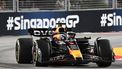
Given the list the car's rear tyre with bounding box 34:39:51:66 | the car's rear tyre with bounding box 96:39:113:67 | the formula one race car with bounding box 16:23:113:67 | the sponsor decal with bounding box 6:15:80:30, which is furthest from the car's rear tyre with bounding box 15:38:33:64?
the sponsor decal with bounding box 6:15:80:30

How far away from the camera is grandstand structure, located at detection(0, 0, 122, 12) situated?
24391 millimetres

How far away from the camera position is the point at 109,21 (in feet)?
82.8

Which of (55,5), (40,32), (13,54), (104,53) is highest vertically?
(55,5)

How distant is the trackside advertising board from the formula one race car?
1007 cm

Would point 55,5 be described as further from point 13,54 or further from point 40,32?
point 40,32

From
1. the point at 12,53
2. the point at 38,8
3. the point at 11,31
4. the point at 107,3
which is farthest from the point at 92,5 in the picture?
the point at 12,53

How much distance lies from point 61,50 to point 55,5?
42.7 feet

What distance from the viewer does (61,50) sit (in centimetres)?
1253

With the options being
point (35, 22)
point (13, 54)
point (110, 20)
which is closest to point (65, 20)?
point (35, 22)

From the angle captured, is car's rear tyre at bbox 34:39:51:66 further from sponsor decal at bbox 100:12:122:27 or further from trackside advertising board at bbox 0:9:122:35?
sponsor decal at bbox 100:12:122:27

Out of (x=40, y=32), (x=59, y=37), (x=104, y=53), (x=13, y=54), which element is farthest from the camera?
(x=13, y=54)

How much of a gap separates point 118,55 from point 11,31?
28.6 feet

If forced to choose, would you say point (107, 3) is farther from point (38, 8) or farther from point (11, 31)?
point (11, 31)

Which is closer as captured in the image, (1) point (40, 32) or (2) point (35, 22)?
(1) point (40, 32)
